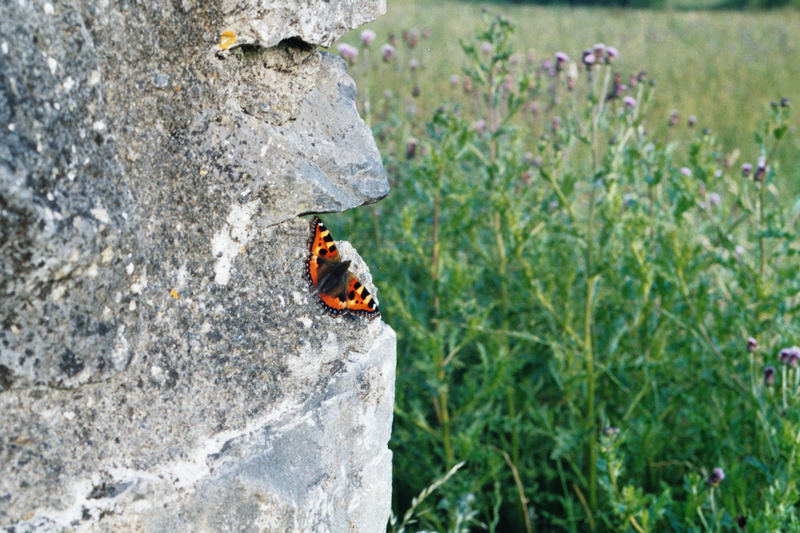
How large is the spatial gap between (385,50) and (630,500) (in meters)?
2.97

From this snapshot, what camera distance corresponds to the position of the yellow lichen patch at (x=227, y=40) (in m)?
1.24

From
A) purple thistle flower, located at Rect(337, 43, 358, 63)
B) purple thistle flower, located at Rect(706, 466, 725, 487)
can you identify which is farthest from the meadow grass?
purple thistle flower, located at Rect(706, 466, 725, 487)

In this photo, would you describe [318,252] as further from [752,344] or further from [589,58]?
[589,58]

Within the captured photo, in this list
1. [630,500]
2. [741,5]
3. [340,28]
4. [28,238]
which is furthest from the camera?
[741,5]

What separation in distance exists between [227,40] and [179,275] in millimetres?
399

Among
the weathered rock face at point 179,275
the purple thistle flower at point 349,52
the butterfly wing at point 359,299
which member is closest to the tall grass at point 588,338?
the purple thistle flower at point 349,52

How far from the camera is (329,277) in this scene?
1.36 m

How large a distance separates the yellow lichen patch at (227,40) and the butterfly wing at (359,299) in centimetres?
45

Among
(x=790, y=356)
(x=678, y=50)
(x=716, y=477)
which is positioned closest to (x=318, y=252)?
(x=716, y=477)

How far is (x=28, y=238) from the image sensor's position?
0.97 m

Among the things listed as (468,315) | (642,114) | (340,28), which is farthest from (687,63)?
(340,28)

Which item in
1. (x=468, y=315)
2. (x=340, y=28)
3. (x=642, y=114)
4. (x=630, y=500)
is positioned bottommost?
(x=630, y=500)

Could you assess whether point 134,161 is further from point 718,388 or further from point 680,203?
point 718,388

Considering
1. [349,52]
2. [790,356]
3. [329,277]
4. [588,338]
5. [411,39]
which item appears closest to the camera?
[329,277]
